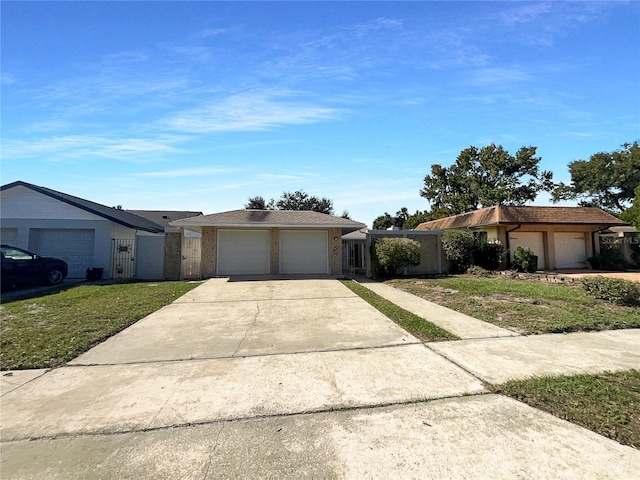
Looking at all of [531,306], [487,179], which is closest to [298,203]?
[487,179]

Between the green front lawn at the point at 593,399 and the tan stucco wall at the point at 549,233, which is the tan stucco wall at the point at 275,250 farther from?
the tan stucco wall at the point at 549,233

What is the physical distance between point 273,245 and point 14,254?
9.15 metres

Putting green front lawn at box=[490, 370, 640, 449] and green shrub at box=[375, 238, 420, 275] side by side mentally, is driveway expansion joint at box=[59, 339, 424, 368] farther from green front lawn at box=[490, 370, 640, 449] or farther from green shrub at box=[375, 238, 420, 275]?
green shrub at box=[375, 238, 420, 275]

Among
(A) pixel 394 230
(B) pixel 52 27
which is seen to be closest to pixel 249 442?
(B) pixel 52 27

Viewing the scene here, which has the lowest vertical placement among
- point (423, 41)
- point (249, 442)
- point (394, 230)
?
point (249, 442)

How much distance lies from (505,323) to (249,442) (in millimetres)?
5596

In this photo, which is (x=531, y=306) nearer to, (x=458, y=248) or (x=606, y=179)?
(x=458, y=248)

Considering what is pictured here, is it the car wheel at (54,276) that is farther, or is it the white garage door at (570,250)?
the white garage door at (570,250)

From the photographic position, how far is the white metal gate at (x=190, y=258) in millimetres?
14445

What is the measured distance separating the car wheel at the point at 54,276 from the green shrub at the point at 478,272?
17.4 meters

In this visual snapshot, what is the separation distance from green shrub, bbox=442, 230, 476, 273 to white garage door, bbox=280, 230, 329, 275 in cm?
602

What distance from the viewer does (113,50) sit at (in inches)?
275

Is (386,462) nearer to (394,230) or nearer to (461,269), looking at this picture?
(394,230)

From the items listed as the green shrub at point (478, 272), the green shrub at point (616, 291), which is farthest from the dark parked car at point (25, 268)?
the green shrub at point (616, 291)
